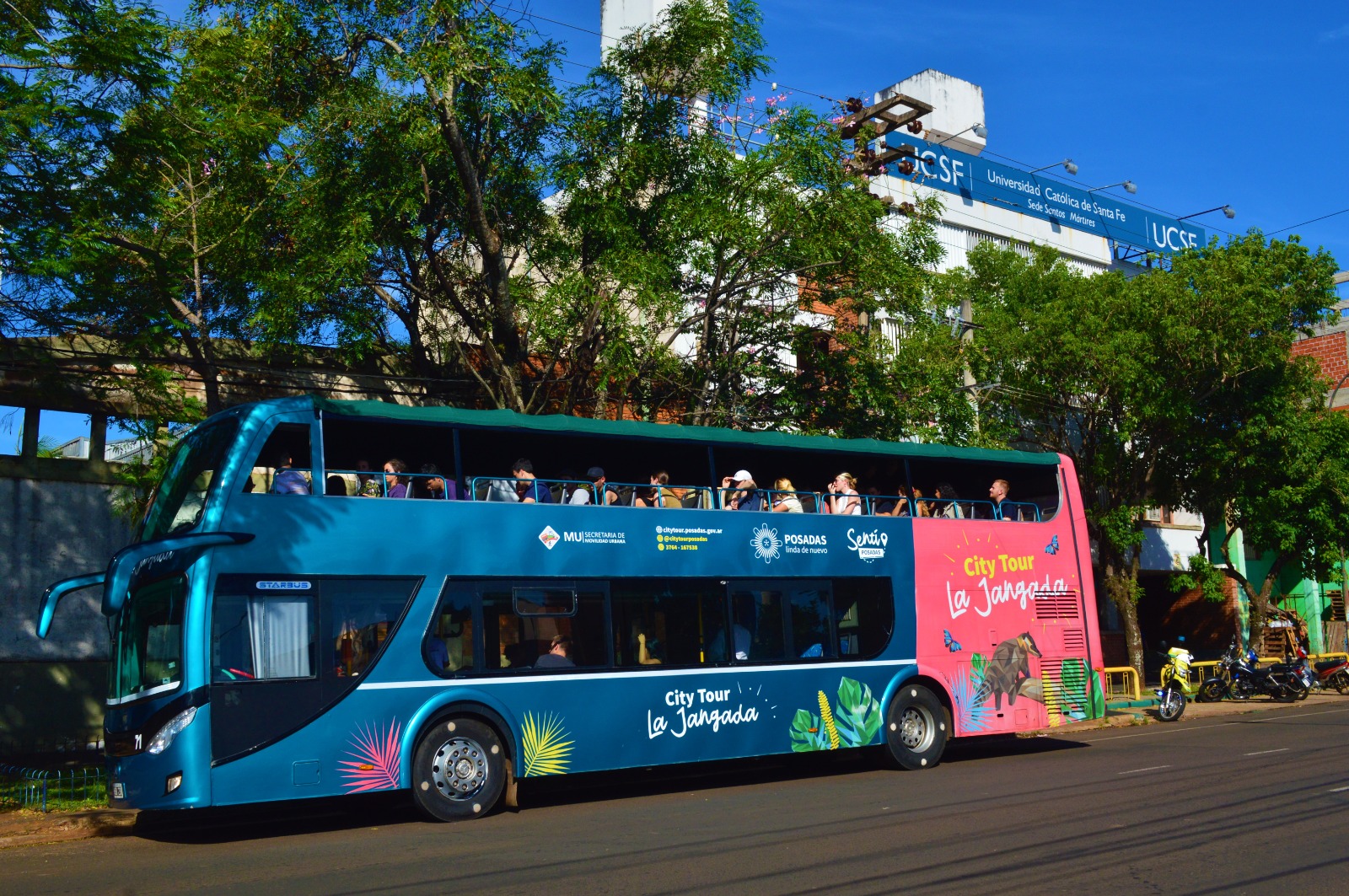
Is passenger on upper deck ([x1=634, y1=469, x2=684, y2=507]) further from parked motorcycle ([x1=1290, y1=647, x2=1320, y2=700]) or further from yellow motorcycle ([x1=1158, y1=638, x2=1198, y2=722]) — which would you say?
parked motorcycle ([x1=1290, y1=647, x2=1320, y2=700])

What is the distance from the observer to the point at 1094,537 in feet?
99.3

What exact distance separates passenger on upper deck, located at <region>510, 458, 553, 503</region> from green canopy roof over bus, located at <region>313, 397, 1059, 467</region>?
0.49 meters

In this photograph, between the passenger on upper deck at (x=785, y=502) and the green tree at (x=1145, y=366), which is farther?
the green tree at (x=1145, y=366)

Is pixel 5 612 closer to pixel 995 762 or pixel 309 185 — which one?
pixel 309 185

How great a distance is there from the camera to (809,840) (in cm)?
925

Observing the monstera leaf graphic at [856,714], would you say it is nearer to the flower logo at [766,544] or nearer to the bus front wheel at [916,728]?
the bus front wheel at [916,728]

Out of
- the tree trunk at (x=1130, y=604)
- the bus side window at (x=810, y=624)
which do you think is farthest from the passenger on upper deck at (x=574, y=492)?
the tree trunk at (x=1130, y=604)

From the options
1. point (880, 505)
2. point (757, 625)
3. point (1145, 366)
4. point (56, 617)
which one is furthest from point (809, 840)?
point (1145, 366)

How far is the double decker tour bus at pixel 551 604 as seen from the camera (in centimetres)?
1037

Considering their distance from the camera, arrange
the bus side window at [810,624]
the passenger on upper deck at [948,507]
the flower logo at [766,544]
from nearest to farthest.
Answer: the flower logo at [766,544] → the bus side window at [810,624] → the passenger on upper deck at [948,507]

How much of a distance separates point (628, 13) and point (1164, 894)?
29.3 m

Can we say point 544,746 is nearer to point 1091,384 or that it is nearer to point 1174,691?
point 1174,691

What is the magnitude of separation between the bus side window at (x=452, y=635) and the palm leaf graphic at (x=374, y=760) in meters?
0.72

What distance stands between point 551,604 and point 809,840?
400 cm
